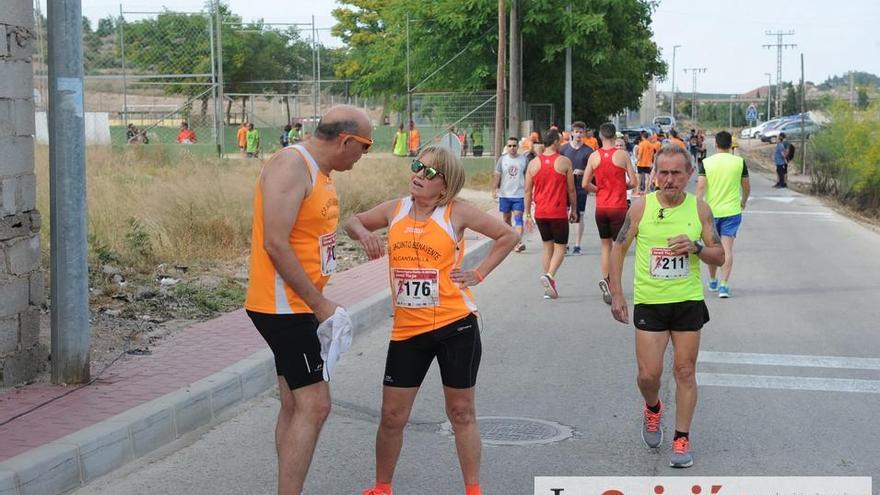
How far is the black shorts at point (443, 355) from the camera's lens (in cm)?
513

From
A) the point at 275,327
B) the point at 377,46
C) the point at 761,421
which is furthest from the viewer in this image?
the point at 377,46

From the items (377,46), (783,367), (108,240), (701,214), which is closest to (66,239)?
(701,214)

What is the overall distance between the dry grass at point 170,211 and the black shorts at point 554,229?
391cm

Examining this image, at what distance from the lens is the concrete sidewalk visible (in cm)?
548

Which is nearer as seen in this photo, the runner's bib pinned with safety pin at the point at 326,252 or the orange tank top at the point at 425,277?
the runner's bib pinned with safety pin at the point at 326,252

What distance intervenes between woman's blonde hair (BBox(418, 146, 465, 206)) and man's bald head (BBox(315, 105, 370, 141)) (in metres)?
0.47

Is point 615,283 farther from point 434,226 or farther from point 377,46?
point 377,46

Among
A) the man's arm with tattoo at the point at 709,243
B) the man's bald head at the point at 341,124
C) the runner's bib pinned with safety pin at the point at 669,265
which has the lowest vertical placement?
the runner's bib pinned with safety pin at the point at 669,265

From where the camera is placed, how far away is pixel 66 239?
7.13 metres

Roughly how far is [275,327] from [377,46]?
40716mm

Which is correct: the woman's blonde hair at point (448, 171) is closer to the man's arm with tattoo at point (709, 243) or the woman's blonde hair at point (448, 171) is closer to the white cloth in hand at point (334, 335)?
the white cloth in hand at point (334, 335)

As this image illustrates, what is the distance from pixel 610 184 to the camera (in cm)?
1305

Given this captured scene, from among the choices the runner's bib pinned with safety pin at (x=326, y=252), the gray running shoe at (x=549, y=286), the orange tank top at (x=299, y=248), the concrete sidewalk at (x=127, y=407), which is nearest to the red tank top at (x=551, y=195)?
the gray running shoe at (x=549, y=286)

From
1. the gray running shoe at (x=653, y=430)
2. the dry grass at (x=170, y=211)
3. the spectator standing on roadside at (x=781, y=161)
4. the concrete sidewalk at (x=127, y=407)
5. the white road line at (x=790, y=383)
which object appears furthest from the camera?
the spectator standing on roadside at (x=781, y=161)
